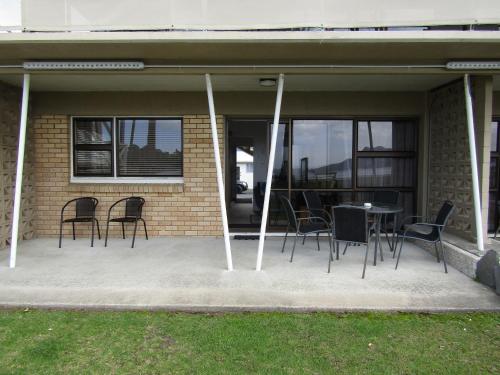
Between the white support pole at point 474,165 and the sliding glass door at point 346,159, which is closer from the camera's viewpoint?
the white support pole at point 474,165

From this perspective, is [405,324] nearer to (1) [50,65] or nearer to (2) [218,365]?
(2) [218,365]

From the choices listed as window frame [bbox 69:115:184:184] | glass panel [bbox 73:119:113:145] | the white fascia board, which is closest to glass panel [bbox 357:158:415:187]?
the white fascia board

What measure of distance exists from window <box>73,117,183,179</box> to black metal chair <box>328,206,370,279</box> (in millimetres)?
3285

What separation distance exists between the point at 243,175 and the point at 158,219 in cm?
175

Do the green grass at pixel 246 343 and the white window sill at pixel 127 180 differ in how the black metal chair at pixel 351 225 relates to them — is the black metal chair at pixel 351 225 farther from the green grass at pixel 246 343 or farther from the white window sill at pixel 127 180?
the white window sill at pixel 127 180

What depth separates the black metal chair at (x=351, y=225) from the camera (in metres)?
4.42

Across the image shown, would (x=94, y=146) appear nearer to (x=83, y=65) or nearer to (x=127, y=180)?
(x=127, y=180)

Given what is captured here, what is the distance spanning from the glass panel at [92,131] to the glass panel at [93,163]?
179 millimetres

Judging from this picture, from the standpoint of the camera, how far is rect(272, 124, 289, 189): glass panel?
6.81 metres

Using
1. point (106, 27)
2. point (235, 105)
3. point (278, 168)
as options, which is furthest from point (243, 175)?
point (106, 27)

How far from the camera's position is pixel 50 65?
15.3ft

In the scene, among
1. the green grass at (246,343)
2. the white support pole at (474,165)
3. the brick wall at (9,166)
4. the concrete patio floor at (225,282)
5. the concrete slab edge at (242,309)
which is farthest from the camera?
the brick wall at (9,166)

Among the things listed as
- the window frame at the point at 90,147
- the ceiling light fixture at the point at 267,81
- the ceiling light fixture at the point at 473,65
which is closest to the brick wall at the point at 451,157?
the ceiling light fixture at the point at 473,65

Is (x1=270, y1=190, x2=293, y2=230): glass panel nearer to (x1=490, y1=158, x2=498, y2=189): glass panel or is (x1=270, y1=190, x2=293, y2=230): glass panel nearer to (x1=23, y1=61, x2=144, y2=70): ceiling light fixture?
(x1=23, y1=61, x2=144, y2=70): ceiling light fixture
